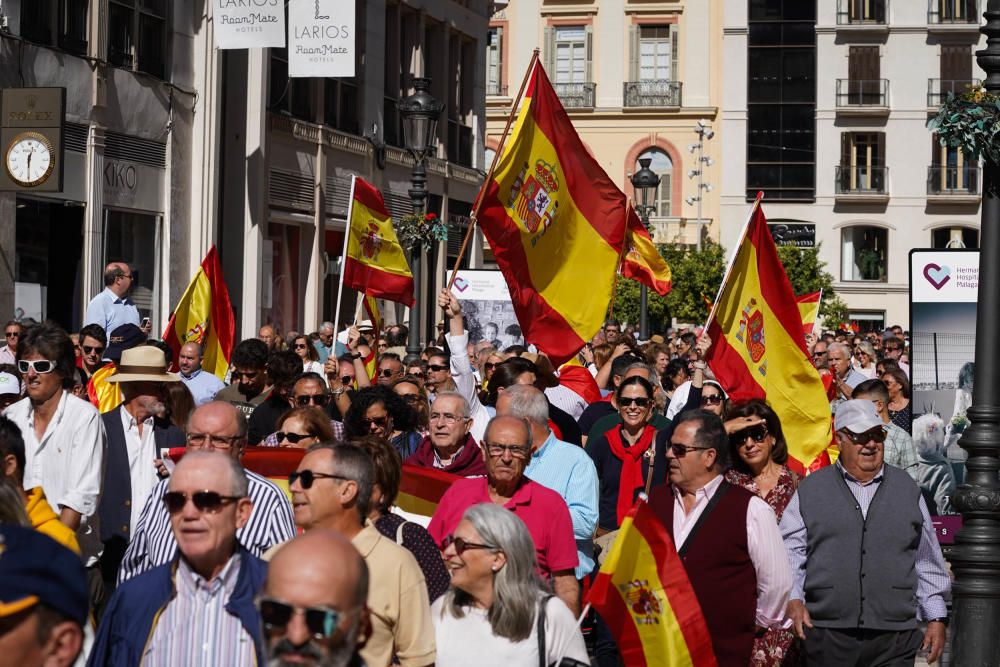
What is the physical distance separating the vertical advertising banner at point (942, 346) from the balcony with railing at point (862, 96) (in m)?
49.3

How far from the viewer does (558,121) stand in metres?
12.9

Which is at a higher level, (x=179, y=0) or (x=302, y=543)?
(x=179, y=0)

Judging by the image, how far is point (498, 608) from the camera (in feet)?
17.9

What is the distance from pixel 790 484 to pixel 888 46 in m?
57.3

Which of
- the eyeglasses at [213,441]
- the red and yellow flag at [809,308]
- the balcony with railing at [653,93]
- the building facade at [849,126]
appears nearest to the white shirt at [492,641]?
the eyeglasses at [213,441]

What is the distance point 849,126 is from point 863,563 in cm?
5735

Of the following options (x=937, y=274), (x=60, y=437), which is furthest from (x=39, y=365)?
(x=937, y=274)

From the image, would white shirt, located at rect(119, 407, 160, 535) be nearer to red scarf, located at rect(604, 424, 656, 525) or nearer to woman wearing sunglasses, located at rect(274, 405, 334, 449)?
woman wearing sunglasses, located at rect(274, 405, 334, 449)

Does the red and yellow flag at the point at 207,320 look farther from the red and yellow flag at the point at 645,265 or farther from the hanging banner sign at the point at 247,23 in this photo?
the hanging banner sign at the point at 247,23

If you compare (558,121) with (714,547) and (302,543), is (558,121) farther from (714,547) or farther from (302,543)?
(302,543)

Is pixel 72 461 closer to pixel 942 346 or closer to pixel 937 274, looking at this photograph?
pixel 942 346

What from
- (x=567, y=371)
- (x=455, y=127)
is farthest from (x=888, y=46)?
(x=567, y=371)

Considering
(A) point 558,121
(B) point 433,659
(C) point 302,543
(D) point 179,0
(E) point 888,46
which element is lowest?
(B) point 433,659

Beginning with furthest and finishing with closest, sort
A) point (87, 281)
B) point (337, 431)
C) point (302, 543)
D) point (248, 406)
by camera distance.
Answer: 1. point (87, 281)
2. point (248, 406)
3. point (337, 431)
4. point (302, 543)
